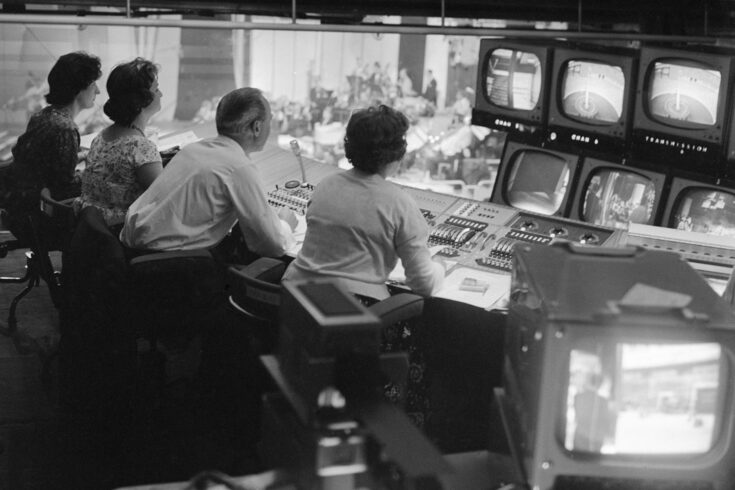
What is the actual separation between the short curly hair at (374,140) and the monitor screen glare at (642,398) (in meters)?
1.53

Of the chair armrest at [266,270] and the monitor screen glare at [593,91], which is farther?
the monitor screen glare at [593,91]

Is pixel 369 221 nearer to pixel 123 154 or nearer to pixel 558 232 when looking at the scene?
pixel 558 232

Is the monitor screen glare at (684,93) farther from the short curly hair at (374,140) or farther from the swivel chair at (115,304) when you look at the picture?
the swivel chair at (115,304)

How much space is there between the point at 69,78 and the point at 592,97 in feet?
8.04

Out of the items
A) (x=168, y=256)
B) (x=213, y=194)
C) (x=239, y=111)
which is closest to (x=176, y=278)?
(x=168, y=256)

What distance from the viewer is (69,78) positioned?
4527 mm

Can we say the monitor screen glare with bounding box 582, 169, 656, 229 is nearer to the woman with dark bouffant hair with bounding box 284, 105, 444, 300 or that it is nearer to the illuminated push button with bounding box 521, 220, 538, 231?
the illuminated push button with bounding box 521, 220, 538, 231

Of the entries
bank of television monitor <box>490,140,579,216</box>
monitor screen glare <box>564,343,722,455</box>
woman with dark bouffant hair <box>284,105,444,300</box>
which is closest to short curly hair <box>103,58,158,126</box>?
woman with dark bouffant hair <box>284,105,444,300</box>

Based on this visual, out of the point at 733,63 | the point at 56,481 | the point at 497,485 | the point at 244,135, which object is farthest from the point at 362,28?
the point at 497,485

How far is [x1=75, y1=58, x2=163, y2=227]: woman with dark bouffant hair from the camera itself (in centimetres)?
390

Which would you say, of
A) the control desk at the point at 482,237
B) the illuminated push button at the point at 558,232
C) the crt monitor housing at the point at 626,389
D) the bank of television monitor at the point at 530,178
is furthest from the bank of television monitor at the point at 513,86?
the crt monitor housing at the point at 626,389

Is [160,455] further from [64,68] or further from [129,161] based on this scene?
[64,68]

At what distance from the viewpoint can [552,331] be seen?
5.69 ft

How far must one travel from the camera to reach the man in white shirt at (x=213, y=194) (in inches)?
140
